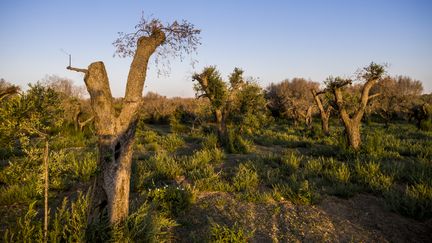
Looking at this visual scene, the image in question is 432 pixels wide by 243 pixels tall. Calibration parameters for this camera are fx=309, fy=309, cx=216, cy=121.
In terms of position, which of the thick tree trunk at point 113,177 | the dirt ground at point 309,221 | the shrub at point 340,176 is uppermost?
the thick tree trunk at point 113,177

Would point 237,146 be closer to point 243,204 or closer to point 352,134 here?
point 352,134

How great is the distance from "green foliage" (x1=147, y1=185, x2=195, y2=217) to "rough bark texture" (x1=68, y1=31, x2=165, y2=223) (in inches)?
62.5

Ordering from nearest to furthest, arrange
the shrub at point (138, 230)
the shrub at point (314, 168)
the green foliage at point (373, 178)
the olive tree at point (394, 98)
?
the shrub at point (138, 230)
the green foliage at point (373, 178)
the shrub at point (314, 168)
the olive tree at point (394, 98)

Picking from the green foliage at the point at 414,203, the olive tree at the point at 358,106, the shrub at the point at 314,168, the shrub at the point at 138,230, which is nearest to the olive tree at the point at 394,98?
the olive tree at the point at 358,106

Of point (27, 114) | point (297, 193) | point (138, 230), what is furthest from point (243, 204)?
point (27, 114)

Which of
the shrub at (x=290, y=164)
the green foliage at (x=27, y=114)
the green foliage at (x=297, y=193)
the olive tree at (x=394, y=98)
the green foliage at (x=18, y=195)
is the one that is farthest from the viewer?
the olive tree at (x=394, y=98)

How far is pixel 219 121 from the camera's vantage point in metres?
15.0

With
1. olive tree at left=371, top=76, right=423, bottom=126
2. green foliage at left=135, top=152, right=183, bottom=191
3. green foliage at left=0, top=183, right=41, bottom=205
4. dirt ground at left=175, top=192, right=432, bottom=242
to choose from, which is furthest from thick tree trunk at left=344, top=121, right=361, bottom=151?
green foliage at left=0, top=183, right=41, bottom=205

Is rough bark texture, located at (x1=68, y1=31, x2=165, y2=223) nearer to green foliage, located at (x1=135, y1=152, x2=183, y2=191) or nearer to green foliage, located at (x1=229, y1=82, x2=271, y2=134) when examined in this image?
green foliage, located at (x1=135, y1=152, x2=183, y2=191)

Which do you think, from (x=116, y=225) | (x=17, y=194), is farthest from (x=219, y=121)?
(x=116, y=225)

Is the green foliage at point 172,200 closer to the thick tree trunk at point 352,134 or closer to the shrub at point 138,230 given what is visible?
the shrub at point 138,230

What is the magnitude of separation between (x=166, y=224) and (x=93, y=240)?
136 cm

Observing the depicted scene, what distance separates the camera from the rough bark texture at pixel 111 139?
4.64 meters

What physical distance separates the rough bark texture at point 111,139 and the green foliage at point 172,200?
1586mm
